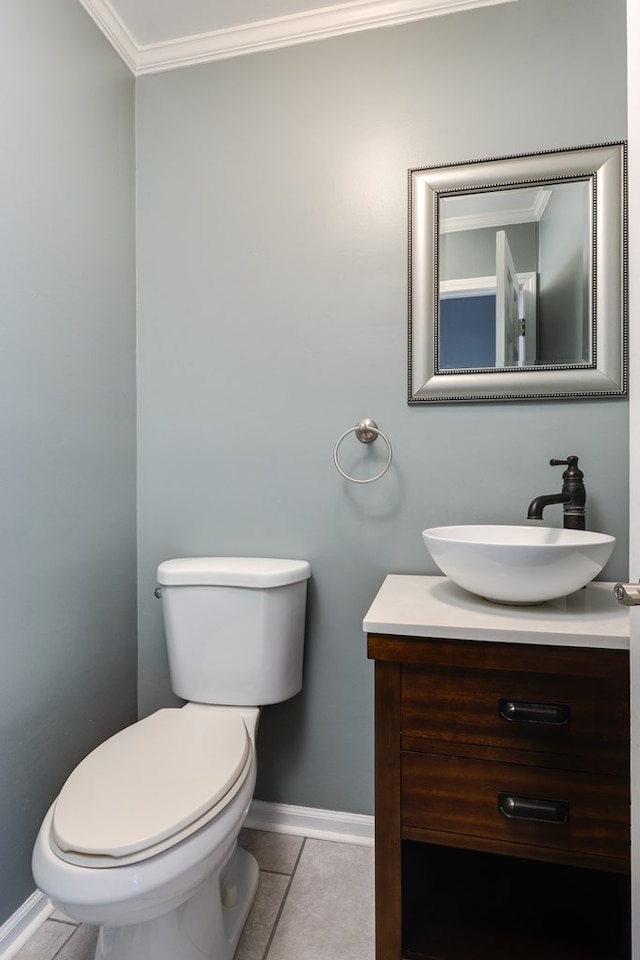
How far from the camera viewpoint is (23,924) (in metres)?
1.13

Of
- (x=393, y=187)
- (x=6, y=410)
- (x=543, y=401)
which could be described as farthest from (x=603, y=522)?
(x=6, y=410)

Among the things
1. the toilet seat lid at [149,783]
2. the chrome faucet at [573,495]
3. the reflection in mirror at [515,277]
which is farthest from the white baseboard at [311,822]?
the reflection in mirror at [515,277]

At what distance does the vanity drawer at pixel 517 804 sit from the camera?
33.8 inches

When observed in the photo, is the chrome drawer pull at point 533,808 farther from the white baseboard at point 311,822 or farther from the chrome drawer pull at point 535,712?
the white baseboard at point 311,822

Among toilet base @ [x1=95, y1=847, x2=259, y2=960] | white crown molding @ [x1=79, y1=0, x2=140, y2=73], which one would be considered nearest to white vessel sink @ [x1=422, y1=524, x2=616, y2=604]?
toilet base @ [x1=95, y1=847, x2=259, y2=960]

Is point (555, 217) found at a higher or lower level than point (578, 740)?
higher

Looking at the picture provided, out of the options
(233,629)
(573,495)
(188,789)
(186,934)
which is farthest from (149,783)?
(573,495)

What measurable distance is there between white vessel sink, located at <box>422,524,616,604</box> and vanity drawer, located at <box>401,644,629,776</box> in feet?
0.38

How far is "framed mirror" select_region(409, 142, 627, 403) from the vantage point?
1244 mm

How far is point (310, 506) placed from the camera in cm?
145

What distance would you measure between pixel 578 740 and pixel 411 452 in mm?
768

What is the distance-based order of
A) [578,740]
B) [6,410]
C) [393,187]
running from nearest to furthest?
[578,740] < [6,410] < [393,187]

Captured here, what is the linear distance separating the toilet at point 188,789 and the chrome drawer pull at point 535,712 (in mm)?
552

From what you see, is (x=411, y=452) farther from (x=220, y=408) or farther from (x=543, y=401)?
(x=220, y=408)
